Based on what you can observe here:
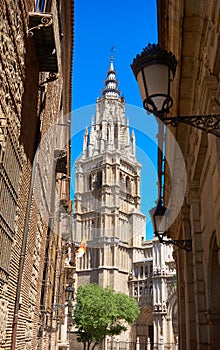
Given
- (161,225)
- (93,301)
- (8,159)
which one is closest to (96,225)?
(93,301)

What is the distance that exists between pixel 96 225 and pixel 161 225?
55284mm

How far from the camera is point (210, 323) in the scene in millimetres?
6168

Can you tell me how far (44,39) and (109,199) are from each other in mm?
58225

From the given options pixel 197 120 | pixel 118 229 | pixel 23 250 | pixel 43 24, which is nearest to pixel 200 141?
pixel 197 120

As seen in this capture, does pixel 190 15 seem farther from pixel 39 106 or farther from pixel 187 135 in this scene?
pixel 39 106

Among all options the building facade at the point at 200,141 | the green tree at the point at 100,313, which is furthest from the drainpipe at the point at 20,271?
the green tree at the point at 100,313

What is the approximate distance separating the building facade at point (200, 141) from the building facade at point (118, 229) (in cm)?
4744

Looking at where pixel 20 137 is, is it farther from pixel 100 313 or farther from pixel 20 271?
pixel 100 313

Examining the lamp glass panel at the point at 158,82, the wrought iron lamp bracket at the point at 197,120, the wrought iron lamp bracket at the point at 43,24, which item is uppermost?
the wrought iron lamp bracket at the point at 43,24

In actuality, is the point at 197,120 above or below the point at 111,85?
below

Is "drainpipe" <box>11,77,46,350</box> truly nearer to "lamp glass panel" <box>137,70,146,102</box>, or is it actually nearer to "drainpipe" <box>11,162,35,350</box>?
"drainpipe" <box>11,162,35,350</box>

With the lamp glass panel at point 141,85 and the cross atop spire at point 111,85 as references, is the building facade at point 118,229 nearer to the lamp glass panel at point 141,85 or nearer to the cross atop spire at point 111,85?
the cross atop spire at point 111,85

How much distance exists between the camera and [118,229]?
62.0 m

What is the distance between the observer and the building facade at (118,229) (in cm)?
5419
